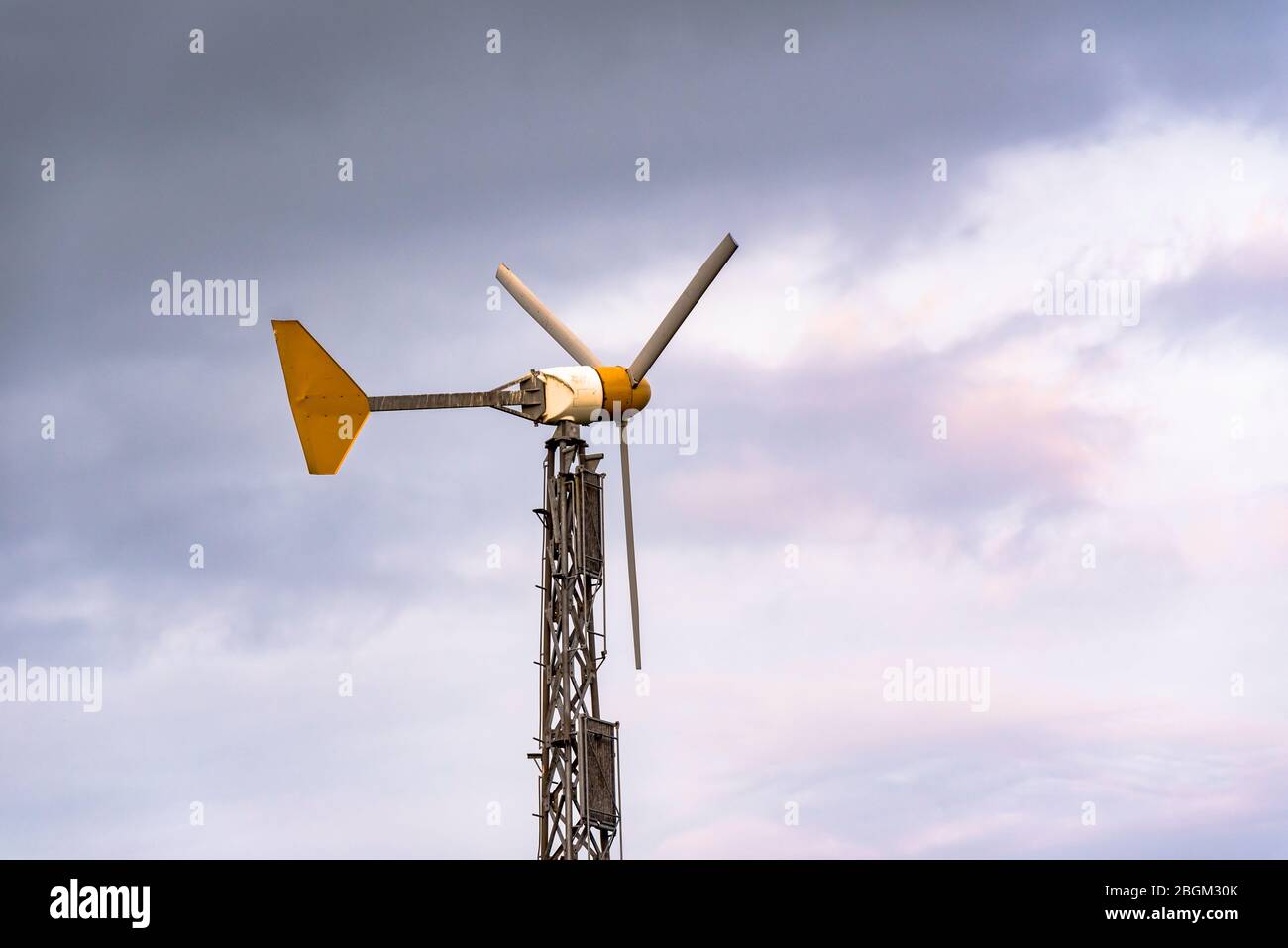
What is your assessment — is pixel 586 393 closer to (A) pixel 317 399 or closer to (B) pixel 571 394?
(B) pixel 571 394

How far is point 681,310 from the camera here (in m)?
67.1

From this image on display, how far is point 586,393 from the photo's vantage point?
65812 millimetres

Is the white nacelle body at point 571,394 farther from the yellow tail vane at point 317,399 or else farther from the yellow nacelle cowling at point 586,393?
the yellow tail vane at point 317,399

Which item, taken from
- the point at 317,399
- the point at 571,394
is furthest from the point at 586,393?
the point at 317,399

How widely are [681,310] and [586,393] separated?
372cm

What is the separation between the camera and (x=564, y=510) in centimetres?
6525

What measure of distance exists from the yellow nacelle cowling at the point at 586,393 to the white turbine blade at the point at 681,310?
61 cm

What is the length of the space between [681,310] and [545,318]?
444 cm

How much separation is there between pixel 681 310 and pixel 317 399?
10296mm

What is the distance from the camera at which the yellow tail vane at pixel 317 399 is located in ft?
211

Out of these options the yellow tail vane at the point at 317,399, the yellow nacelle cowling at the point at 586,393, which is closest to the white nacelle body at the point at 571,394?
the yellow nacelle cowling at the point at 586,393

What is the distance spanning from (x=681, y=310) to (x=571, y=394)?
4138 millimetres

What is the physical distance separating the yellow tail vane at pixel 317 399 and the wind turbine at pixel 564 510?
0.09 feet
